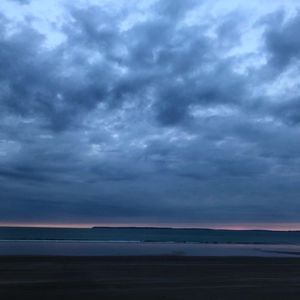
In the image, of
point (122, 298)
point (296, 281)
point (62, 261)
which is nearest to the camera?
point (122, 298)

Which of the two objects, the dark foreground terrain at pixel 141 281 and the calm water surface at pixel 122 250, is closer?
the dark foreground terrain at pixel 141 281

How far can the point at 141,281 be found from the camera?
30531mm

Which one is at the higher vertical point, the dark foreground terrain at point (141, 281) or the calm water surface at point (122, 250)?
the calm water surface at point (122, 250)

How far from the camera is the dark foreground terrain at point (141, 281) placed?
25531mm

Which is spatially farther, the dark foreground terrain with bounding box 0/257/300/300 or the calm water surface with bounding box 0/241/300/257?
the calm water surface with bounding box 0/241/300/257

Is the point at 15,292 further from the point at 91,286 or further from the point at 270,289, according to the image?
the point at 270,289

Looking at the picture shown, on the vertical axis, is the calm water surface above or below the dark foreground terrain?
above

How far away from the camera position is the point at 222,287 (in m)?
28.6

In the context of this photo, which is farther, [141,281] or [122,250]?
[122,250]

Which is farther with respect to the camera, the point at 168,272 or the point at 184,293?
the point at 168,272

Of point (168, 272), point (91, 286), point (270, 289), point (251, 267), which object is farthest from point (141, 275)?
point (251, 267)

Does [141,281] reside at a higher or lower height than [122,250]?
lower

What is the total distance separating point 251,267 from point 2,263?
19539 mm

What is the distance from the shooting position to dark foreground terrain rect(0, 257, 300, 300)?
25.5 m
